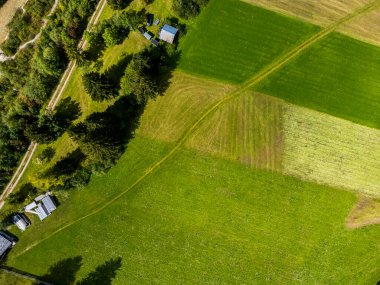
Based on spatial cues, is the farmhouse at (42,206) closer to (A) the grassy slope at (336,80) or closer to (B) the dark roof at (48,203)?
(B) the dark roof at (48,203)

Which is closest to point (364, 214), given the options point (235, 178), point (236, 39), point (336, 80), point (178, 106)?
point (235, 178)

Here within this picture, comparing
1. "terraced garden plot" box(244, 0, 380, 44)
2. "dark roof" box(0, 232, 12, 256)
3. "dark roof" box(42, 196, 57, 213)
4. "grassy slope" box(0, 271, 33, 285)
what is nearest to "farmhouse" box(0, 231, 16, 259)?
"dark roof" box(0, 232, 12, 256)

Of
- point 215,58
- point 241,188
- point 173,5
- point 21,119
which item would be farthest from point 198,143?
point 21,119

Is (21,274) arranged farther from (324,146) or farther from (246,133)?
(324,146)

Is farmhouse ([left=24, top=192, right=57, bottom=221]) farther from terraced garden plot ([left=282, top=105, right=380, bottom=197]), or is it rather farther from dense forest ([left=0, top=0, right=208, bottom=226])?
terraced garden plot ([left=282, top=105, right=380, bottom=197])

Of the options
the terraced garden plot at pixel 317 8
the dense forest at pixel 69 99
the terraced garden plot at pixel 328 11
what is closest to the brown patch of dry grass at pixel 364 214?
the terraced garden plot at pixel 328 11

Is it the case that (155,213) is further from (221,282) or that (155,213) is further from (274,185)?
(274,185)
